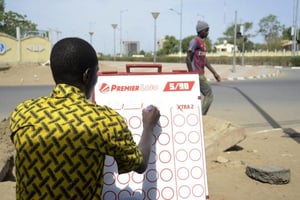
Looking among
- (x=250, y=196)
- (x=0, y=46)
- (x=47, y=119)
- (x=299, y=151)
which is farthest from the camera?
(x=0, y=46)

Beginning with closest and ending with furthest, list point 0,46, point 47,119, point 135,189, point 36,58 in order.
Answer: point 47,119 → point 135,189 → point 0,46 → point 36,58

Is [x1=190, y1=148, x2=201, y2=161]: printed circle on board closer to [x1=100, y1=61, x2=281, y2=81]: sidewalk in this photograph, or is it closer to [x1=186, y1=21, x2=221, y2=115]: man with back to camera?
[x1=186, y1=21, x2=221, y2=115]: man with back to camera

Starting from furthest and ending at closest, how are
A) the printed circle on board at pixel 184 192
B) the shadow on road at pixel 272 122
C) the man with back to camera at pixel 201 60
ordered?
the shadow on road at pixel 272 122, the man with back to camera at pixel 201 60, the printed circle on board at pixel 184 192

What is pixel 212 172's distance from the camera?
4.60m

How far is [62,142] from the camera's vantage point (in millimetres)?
1545

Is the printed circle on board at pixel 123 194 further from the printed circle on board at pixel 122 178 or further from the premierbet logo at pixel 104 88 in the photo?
the premierbet logo at pixel 104 88

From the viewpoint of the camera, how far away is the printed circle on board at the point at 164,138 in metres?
2.72

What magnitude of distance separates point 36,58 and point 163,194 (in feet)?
117

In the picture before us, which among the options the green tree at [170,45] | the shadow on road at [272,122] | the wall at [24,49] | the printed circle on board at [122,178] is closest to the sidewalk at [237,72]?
the shadow on road at [272,122]

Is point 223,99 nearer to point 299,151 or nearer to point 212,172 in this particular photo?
point 299,151

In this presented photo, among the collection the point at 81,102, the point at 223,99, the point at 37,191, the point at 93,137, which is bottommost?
the point at 223,99

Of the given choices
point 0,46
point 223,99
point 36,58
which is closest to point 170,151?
point 223,99

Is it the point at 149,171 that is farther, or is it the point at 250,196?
the point at 250,196

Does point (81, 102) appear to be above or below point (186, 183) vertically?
above
